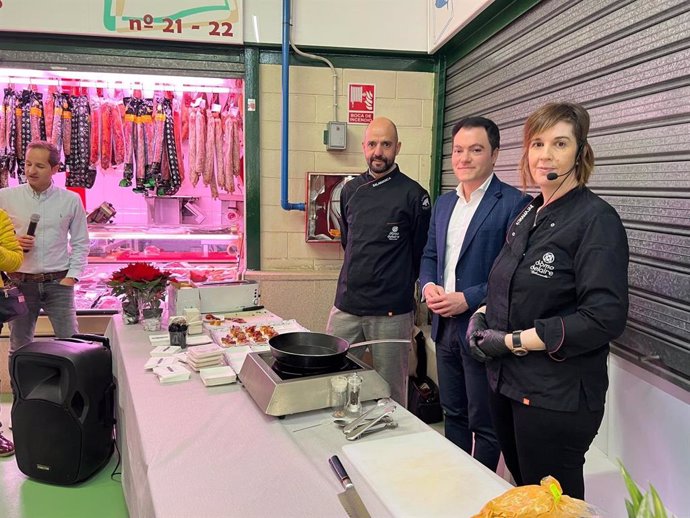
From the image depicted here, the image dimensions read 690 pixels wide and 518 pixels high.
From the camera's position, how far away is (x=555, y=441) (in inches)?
63.9

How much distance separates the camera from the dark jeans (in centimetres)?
213

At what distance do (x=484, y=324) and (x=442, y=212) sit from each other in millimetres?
726

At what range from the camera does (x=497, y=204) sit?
223 centimetres

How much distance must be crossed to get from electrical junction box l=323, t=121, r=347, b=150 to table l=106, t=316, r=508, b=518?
8.52ft

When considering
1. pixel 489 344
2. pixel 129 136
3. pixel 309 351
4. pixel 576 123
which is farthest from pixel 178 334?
pixel 129 136

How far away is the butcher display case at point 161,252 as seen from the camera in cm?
432

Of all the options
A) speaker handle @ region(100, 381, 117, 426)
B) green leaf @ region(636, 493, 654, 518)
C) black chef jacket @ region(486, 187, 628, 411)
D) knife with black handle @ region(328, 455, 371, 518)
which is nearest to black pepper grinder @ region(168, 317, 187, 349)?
speaker handle @ region(100, 381, 117, 426)

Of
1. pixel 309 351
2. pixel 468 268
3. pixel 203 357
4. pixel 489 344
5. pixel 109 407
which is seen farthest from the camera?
pixel 109 407

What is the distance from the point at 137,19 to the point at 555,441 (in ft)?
12.7

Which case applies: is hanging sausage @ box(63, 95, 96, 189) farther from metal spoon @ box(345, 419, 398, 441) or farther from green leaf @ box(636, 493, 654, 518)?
green leaf @ box(636, 493, 654, 518)

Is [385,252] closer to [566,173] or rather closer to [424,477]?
[566,173]

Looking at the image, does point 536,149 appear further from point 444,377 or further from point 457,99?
point 457,99

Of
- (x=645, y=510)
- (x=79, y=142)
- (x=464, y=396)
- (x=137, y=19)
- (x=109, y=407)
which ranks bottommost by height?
(x=109, y=407)

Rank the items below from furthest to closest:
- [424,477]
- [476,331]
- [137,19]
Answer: [137,19] < [476,331] < [424,477]
